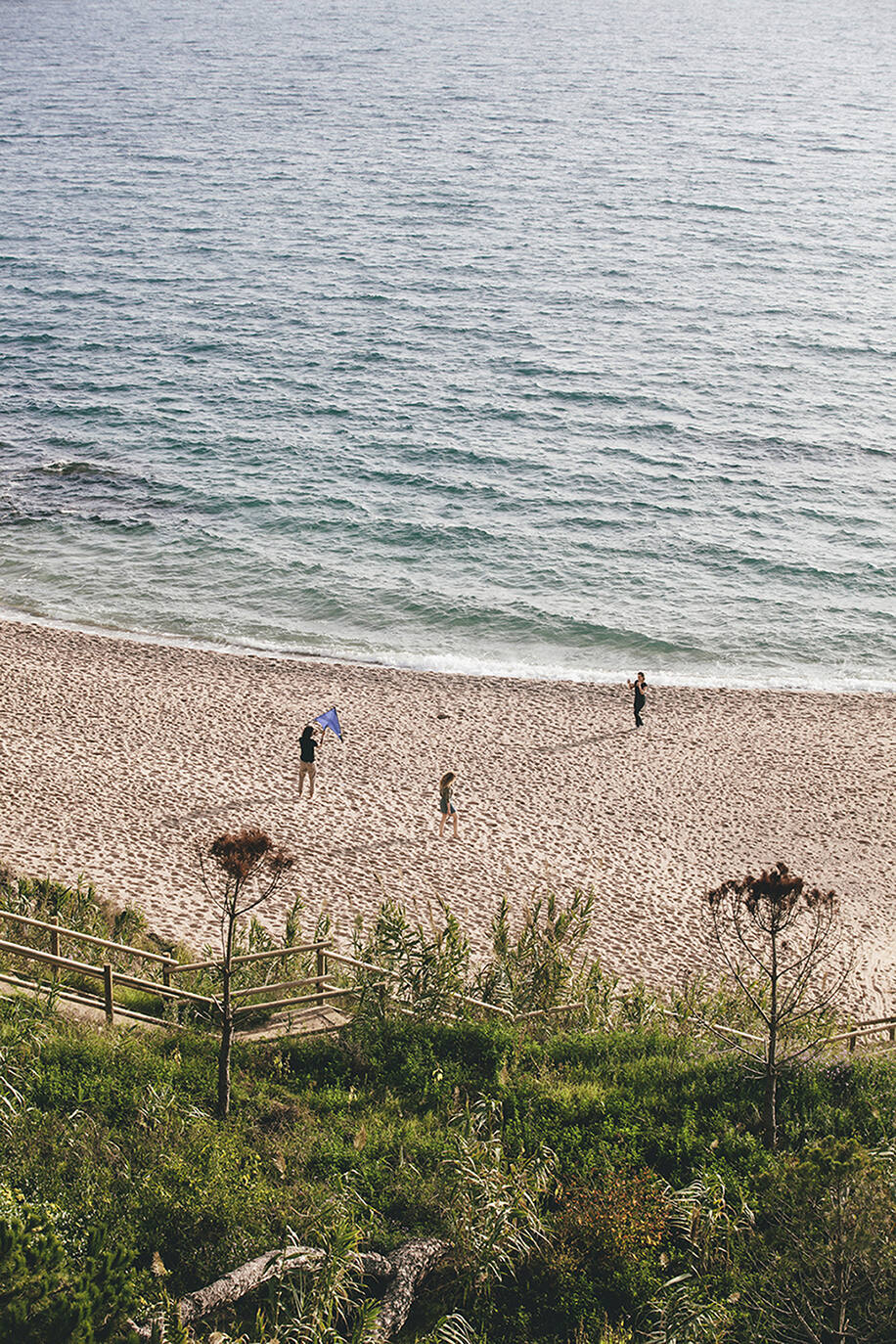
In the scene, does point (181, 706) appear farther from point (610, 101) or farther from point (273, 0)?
point (273, 0)

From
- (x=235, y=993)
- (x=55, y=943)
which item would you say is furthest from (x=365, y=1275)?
(x=55, y=943)

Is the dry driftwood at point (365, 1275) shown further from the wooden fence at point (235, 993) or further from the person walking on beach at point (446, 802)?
the person walking on beach at point (446, 802)

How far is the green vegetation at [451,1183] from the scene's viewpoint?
7656 millimetres

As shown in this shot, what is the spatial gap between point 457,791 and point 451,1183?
38.8 ft

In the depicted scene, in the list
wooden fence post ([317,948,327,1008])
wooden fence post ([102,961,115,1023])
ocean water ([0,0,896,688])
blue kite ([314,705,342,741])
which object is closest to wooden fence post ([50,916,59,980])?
wooden fence post ([102,961,115,1023])

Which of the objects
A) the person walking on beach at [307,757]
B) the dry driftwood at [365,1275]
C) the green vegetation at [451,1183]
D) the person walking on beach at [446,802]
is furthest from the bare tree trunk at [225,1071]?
the person walking on beach at [307,757]

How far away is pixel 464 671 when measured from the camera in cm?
2716

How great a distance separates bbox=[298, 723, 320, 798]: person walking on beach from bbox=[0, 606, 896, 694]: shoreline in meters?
6.61

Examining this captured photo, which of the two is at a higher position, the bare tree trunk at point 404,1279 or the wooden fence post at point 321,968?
the wooden fence post at point 321,968

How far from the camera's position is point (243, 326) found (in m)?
45.6

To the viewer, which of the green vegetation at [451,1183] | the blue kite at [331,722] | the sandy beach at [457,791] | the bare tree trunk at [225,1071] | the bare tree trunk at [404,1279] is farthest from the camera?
the blue kite at [331,722]

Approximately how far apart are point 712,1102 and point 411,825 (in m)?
9.19

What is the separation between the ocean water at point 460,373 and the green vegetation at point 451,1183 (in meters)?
16.9

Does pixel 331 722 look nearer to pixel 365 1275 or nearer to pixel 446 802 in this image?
pixel 446 802
